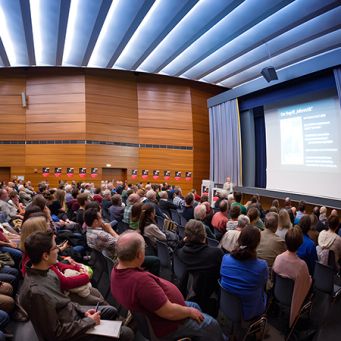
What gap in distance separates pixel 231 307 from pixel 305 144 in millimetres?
8051

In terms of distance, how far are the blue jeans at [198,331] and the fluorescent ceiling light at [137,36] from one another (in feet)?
27.8

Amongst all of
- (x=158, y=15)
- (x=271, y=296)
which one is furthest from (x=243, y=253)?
(x=158, y=15)

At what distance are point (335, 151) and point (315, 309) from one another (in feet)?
20.2

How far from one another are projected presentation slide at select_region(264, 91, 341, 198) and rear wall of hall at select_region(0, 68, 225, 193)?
538cm

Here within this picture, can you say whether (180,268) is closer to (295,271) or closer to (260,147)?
(295,271)

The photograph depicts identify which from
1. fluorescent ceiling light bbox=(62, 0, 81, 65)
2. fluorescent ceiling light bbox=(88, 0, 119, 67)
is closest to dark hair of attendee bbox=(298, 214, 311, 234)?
fluorescent ceiling light bbox=(88, 0, 119, 67)

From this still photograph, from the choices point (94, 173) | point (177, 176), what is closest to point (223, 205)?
point (94, 173)

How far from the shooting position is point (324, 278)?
10.6 feet

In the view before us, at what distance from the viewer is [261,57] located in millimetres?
11469

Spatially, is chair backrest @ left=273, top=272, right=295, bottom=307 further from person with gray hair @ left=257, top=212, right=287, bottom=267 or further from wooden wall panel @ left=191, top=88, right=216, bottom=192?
Answer: wooden wall panel @ left=191, top=88, right=216, bottom=192

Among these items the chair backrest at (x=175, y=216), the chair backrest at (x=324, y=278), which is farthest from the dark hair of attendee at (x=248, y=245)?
the chair backrest at (x=175, y=216)

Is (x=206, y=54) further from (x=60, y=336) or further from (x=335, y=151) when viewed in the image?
Result: (x=60, y=336)

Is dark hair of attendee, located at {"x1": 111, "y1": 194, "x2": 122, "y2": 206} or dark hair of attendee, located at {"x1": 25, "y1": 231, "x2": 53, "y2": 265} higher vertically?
dark hair of attendee, located at {"x1": 25, "y1": 231, "x2": 53, "y2": 265}

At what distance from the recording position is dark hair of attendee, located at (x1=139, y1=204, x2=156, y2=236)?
4.16 m
